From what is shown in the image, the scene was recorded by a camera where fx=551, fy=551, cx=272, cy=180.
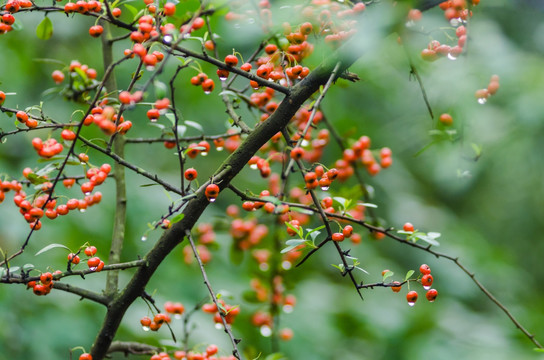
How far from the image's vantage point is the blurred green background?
8.34ft

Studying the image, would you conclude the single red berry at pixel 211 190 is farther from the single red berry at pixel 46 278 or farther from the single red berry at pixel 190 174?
the single red berry at pixel 46 278

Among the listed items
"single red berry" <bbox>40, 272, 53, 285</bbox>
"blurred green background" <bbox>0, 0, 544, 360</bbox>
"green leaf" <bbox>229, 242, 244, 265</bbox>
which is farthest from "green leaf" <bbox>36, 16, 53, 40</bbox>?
"green leaf" <bbox>229, 242, 244, 265</bbox>

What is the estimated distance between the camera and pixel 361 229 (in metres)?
2.74

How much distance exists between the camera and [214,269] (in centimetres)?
325

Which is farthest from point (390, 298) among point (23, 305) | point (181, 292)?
point (23, 305)

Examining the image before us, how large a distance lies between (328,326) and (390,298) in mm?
756

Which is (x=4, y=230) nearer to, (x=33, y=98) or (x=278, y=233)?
(x=33, y=98)

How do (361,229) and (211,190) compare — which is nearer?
(211,190)

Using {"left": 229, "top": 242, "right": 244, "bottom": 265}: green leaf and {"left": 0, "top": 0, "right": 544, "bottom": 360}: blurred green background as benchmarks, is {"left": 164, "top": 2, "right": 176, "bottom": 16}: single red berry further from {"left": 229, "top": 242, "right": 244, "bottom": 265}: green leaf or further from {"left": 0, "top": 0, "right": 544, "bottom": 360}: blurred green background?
{"left": 229, "top": 242, "right": 244, "bottom": 265}: green leaf

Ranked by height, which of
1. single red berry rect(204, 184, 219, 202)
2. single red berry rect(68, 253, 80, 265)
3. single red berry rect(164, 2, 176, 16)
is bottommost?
single red berry rect(68, 253, 80, 265)

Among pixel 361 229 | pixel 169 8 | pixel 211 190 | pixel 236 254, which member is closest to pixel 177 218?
pixel 211 190

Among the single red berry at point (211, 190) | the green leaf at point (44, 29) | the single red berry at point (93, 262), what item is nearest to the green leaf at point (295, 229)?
the single red berry at point (211, 190)

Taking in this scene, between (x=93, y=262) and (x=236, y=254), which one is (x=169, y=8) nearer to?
(x=93, y=262)

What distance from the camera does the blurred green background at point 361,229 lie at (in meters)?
2.54
